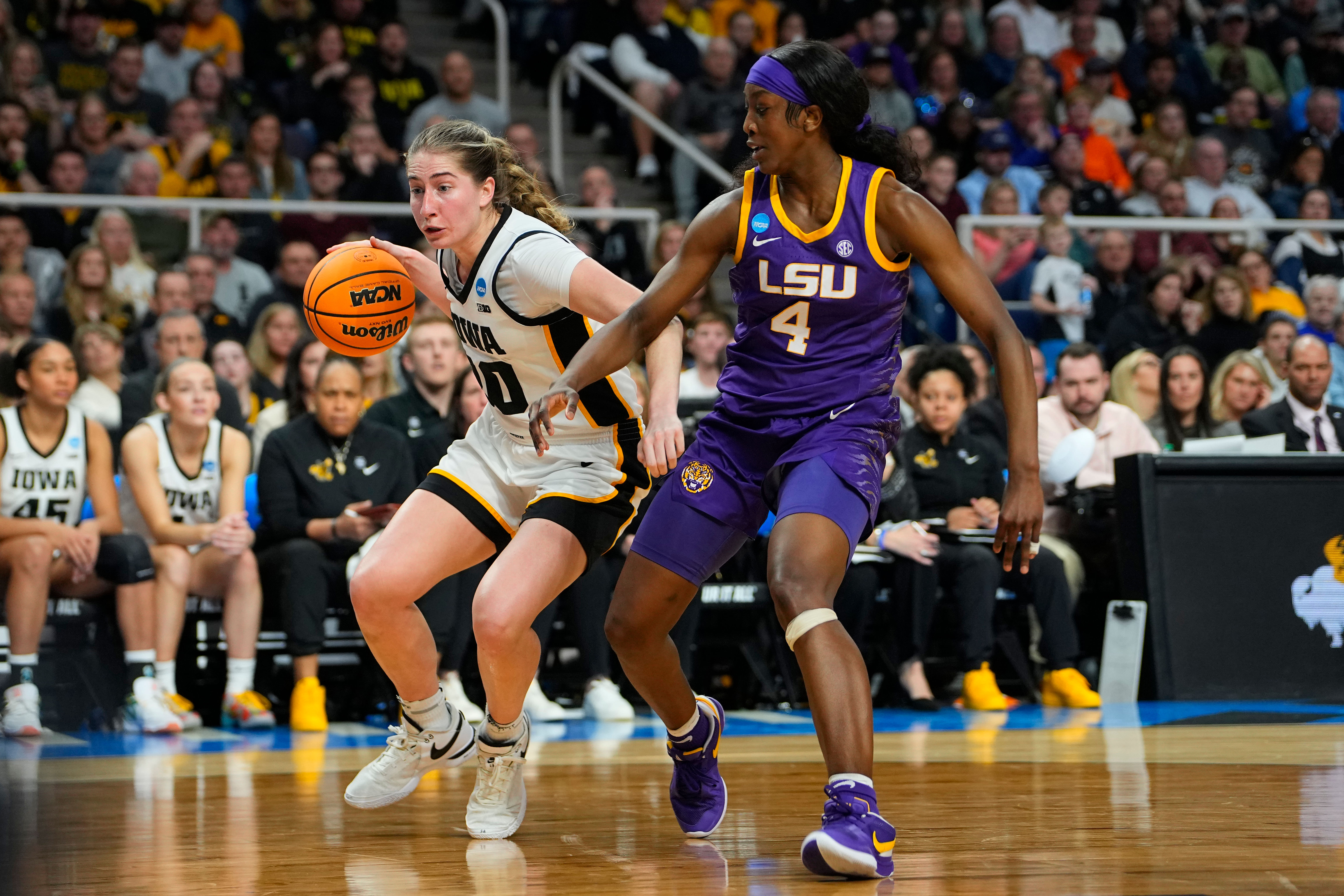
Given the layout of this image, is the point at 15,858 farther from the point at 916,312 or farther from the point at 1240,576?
the point at 916,312

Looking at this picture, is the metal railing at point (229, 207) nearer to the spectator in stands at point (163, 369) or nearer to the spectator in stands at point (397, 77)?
the spectator in stands at point (163, 369)

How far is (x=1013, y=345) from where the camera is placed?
344cm

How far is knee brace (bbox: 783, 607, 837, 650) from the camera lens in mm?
3332

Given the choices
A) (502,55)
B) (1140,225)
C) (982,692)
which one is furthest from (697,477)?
(502,55)

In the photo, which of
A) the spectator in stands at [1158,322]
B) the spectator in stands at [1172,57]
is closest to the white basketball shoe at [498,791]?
the spectator in stands at [1158,322]

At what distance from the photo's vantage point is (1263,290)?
1062 centimetres

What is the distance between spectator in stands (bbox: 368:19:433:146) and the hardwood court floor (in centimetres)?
636

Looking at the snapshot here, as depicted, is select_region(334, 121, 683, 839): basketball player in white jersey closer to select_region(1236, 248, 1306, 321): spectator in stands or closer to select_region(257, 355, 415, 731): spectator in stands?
select_region(257, 355, 415, 731): spectator in stands

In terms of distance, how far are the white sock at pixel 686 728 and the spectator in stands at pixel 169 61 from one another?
796 cm

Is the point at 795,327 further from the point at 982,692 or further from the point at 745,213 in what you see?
the point at 982,692

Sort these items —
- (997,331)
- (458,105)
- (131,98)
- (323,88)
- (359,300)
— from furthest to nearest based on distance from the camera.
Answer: (458,105) → (323,88) → (131,98) → (359,300) → (997,331)

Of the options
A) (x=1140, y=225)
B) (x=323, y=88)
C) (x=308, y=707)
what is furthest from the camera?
(x=323, y=88)

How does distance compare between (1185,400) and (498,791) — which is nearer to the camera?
(498,791)

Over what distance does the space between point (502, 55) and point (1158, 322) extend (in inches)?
195
